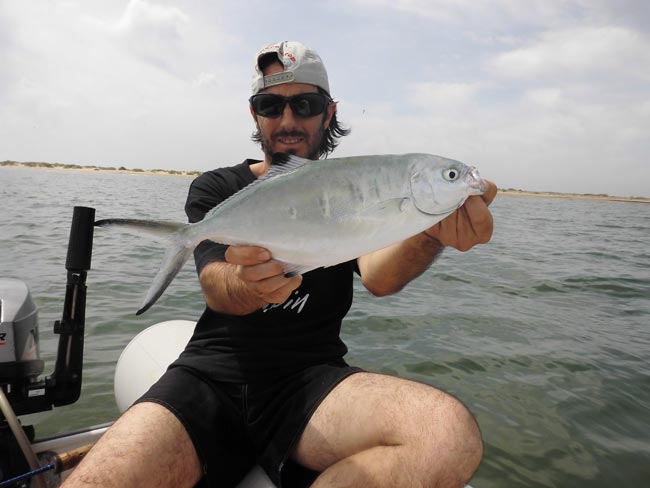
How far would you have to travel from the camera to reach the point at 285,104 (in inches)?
123

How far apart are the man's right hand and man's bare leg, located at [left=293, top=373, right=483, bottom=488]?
26.7 inches

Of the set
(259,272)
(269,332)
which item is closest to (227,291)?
(259,272)

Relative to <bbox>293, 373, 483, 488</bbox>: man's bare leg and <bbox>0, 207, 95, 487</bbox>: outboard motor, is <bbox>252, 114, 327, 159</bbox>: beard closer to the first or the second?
<bbox>0, 207, 95, 487</bbox>: outboard motor

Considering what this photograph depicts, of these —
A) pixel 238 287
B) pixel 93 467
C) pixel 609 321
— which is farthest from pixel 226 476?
pixel 609 321

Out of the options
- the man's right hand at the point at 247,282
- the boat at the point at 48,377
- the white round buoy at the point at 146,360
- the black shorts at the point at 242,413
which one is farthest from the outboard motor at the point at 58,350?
the man's right hand at the point at 247,282

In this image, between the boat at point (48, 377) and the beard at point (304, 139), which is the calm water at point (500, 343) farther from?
the beard at point (304, 139)

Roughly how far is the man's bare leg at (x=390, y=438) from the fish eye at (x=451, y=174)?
3.50 feet

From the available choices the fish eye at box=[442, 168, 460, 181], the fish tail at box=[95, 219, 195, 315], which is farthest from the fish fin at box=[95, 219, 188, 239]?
the fish eye at box=[442, 168, 460, 181]

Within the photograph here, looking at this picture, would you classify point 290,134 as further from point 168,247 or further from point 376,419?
point 376,419

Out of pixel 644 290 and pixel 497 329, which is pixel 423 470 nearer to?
pixel 497 329

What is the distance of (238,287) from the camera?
2197 millimetres

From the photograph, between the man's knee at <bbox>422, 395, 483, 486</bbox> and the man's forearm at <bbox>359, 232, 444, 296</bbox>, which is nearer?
the man's knee at <bbox>422, 395, 483, 486</bbox>

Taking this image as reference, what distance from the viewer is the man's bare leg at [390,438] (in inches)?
79.2

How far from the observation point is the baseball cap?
3084 millimetres
